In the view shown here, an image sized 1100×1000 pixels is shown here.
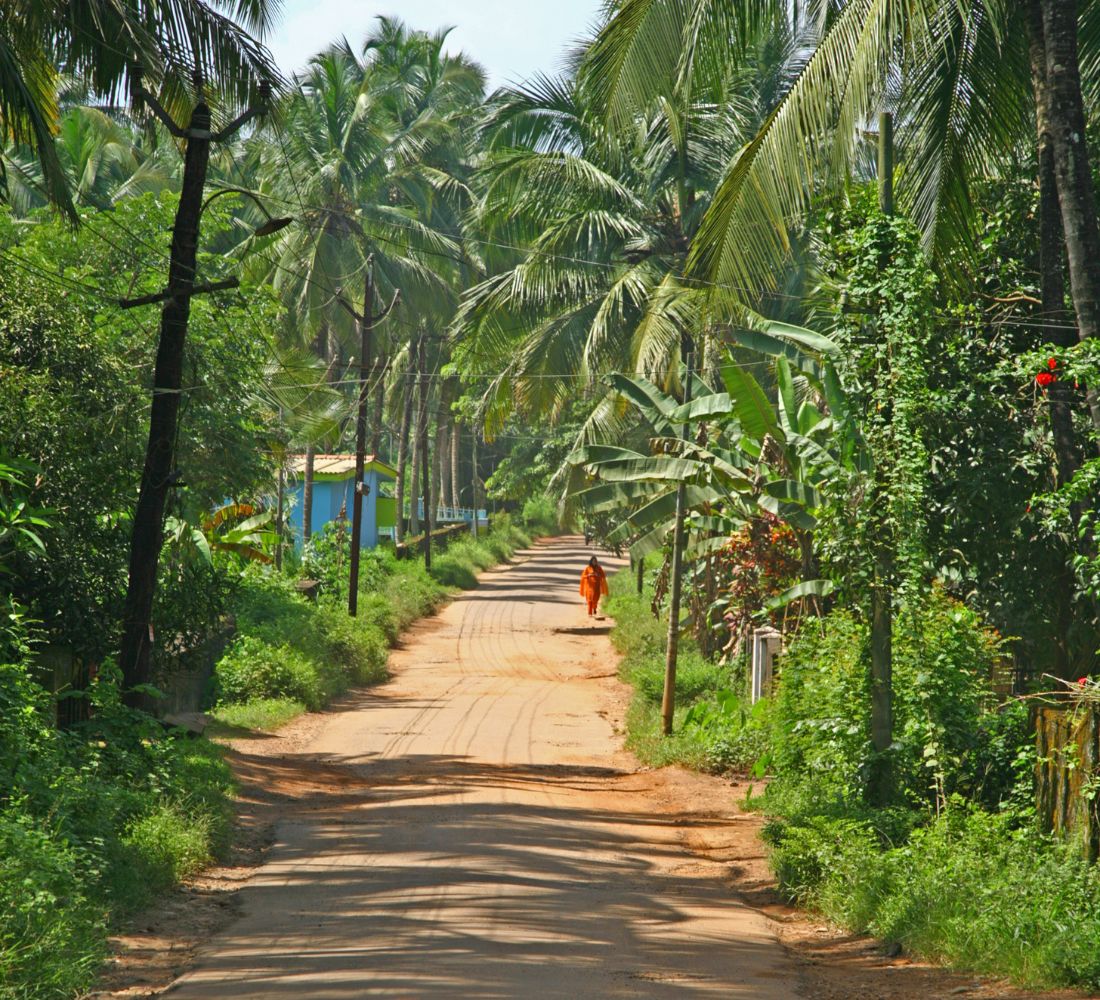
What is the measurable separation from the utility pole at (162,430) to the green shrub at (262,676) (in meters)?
7.36

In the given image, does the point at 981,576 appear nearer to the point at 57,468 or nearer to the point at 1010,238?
the point at 1010,238

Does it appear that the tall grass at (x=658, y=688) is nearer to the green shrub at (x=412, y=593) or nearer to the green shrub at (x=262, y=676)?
the green shrub at (x=262, y=676)

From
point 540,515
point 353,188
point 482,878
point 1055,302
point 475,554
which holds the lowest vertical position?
point 482,878

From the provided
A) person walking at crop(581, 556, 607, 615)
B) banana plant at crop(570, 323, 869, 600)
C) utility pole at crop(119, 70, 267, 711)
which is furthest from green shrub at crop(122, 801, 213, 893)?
person walking at crop(581, 556, 607, 615)

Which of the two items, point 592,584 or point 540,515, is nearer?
point 592,584

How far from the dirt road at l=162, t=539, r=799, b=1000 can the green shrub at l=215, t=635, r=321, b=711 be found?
2.57 ft

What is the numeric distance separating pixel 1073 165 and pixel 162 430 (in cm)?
789

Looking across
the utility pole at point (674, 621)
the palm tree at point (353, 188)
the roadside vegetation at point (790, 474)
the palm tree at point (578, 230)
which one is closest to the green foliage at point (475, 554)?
the palm tree at point (353, 188)

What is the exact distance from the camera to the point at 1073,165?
9.51 m

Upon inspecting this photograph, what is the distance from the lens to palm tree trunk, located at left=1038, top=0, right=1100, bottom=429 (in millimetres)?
9297

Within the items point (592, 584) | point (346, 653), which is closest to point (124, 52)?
point (346, 653)

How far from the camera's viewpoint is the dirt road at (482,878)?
7.09m

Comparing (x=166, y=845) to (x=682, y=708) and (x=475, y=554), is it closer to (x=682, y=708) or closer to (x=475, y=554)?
(x=682, y=708)

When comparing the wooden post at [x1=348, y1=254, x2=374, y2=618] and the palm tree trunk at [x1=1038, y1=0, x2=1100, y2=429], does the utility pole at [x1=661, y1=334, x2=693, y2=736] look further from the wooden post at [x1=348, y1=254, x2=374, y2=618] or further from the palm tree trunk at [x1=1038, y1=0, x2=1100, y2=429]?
the wooden post at [x1=348, y1=254, x2=374, y2=618]
